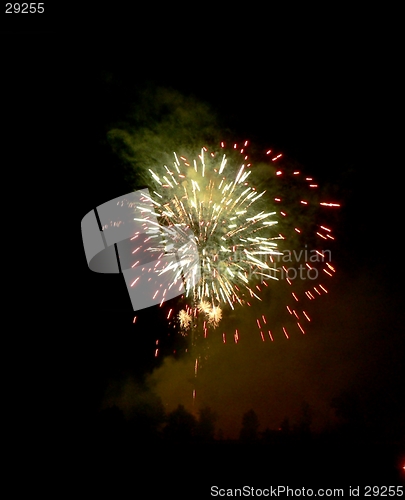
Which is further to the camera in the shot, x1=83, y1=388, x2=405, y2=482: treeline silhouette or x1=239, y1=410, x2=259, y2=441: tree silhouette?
x1=239, y1=410, x2=259, y2=441: tree silhouette

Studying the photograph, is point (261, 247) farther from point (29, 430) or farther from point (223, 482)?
point (29, 430)

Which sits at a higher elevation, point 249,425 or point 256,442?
point 249,425

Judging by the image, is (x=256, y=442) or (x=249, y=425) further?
(x=249, y=425)

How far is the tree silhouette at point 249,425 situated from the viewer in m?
21.1

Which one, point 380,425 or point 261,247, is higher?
point 261,247

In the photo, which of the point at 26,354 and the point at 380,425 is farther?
the point at 380,425

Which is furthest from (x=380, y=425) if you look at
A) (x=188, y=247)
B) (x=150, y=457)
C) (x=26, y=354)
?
(x=26, y=354)

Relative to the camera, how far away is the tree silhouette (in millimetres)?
21078

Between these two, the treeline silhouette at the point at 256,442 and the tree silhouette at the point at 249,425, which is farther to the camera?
the tree silhouette at the point at 249,425

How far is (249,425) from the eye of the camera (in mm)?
21172

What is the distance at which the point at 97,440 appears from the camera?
14.9 m

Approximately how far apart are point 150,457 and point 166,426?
8.56m

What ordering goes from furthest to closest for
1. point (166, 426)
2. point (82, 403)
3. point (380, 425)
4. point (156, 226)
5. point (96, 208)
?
point (166, 426)
point (380, 425)
point (82, 403)
point (96, 208)
point (156, 226)

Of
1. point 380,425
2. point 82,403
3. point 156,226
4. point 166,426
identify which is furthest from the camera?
point 166,426
